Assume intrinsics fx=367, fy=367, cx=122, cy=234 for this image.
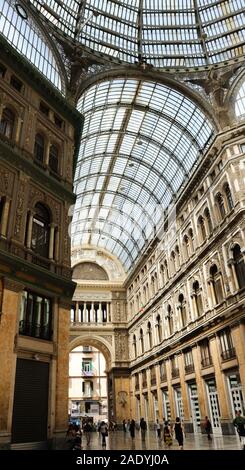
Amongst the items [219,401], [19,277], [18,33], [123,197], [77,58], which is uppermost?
[123,197]

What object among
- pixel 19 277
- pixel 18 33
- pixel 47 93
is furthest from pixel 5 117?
pixel 19 277

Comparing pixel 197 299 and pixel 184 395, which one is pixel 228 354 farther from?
pixel 184 395

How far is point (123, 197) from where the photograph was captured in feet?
158

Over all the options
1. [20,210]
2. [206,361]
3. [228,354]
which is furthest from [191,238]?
[20,210]

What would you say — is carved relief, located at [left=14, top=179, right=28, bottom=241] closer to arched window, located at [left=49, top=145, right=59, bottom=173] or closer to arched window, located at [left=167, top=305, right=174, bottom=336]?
arched window, located at [left=49, top=145, right=59, bottom=173]

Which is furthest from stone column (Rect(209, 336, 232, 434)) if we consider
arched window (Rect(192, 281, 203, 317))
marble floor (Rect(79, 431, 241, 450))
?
arched window (Rect(192, 281, 203, 317))

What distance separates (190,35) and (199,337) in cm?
2497

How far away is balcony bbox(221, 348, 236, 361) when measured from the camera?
75.2ft

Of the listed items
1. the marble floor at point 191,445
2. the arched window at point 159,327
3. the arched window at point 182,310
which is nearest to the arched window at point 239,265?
the marble floor at point 191,445

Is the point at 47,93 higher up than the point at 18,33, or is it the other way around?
the point at 18,33

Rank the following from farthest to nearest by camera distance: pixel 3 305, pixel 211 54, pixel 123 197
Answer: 1. pixel 123 197
2. pixel 211 54
3. pixel 3 305

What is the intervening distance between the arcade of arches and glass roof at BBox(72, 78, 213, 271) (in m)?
0.17

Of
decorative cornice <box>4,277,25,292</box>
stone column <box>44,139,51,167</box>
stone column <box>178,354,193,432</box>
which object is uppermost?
stone column <box>44,139,51,167</box>

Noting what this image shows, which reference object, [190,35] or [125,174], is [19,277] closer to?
[190,35]
